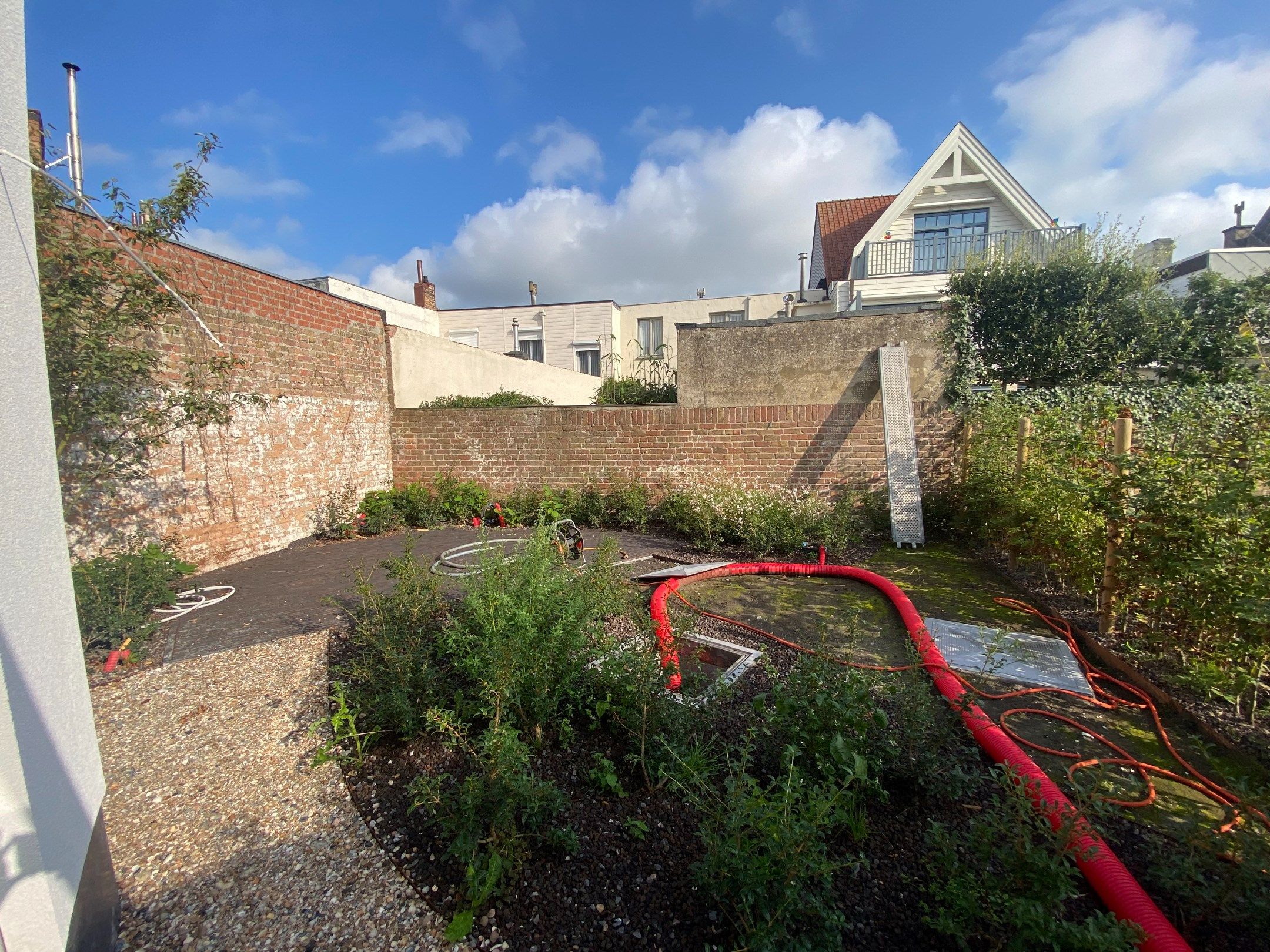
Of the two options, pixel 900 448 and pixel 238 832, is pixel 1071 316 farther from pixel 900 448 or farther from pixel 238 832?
pixel 238 832

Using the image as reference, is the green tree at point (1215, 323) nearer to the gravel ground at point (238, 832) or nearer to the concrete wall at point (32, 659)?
the gravel ground at point (238, 832)

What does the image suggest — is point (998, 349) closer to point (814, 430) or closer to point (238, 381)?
point (814, 430)

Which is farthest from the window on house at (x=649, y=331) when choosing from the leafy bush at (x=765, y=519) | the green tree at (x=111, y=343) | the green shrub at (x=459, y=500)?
the green tree at (x=111, y=343)

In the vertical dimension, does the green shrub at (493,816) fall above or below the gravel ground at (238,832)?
above

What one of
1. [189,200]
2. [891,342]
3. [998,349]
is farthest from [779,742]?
[998,349]

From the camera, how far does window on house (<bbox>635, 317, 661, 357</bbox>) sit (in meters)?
22.5

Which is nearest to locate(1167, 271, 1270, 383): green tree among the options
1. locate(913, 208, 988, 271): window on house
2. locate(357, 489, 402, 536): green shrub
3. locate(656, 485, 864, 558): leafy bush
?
locate(656, 485, 864, 558): leafy bush

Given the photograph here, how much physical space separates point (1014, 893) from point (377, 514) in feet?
25.7

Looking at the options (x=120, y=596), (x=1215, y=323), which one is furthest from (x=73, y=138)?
(x=1215, y=323)

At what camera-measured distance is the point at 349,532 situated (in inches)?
283

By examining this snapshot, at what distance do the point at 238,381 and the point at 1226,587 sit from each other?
8.09m

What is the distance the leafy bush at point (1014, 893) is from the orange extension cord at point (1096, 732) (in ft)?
1.03

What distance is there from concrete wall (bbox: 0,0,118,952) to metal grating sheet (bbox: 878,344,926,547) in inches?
274

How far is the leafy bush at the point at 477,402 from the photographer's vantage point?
9.12 meters
